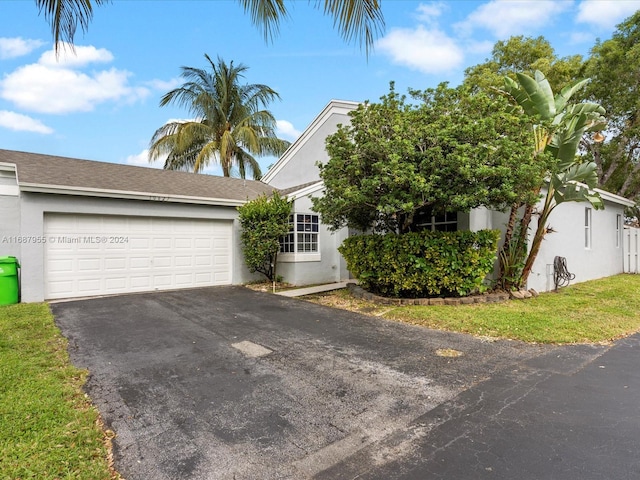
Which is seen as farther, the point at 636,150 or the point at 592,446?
the point at 636,150

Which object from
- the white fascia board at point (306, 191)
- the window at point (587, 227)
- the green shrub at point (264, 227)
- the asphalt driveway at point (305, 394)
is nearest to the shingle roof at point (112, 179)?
the green shrub at point (264, 227)

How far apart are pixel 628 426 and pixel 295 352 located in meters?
3.74

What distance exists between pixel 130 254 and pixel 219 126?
12935 millimetres

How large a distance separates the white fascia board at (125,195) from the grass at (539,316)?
471 cm

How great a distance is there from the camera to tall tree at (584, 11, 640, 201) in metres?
18.0

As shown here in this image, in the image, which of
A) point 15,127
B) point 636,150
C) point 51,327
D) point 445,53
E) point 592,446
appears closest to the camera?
point 592,446

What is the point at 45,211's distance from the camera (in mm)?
9242

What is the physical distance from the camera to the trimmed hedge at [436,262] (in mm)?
8266

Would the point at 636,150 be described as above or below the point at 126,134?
above

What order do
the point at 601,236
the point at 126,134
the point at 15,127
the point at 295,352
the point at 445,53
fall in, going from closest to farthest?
1. the point at 295,352
2. the point at 445,53
3. the point at 15,127
4. the point at 126,134
5. the point at 601,236

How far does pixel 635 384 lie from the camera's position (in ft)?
13.3

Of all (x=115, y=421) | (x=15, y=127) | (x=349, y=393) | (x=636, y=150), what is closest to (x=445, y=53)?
(x=349, y=393)

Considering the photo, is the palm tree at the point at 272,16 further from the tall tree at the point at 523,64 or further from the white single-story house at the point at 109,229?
the tall tree at the point at 523,64

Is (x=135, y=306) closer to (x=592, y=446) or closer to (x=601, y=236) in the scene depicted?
(x=592, y=446)
